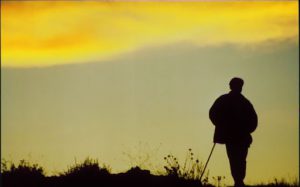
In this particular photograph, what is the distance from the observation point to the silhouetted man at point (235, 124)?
1264 cm

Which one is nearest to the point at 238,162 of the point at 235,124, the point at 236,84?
the point at 235,124

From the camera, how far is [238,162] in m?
12.6

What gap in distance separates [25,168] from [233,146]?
14.6 ft

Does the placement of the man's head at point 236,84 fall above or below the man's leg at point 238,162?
above

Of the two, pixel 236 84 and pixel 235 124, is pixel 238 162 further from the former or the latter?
pixel 236 84

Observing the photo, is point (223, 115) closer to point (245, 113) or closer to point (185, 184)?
point (245, 113)

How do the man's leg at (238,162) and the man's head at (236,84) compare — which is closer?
the man's leg at (238,162)

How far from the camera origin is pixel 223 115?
12.8 meters

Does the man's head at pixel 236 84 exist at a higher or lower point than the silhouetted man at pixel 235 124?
higher

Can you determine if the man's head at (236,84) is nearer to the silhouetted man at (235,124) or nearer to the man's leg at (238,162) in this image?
the silhouetted man at (235,124)

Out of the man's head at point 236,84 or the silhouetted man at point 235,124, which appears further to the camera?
the man's head at point 236,84

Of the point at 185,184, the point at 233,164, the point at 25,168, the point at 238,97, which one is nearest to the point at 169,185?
the point at 185,184

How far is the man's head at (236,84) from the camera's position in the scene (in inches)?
505

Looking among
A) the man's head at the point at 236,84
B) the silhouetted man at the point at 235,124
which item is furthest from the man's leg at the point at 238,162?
the man's head at the point at 236,84
